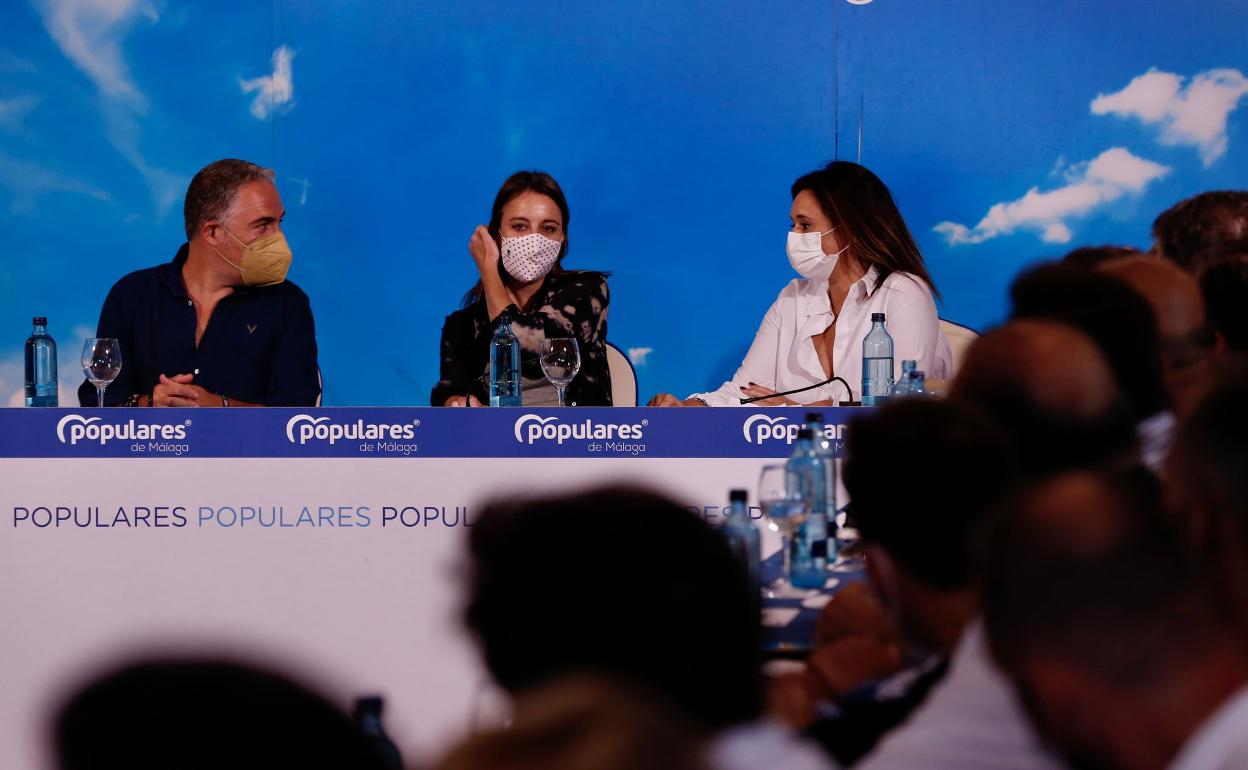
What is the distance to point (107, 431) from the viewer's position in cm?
290

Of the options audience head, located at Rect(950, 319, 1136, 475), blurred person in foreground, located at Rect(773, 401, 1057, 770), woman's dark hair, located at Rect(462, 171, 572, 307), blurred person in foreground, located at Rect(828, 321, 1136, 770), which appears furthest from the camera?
woman's dark hair, located at Rect(462, 171, 572, 307)

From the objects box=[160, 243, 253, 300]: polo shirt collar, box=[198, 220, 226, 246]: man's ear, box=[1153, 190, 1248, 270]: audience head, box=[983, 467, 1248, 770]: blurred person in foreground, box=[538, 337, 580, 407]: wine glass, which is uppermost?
box=[198, 220, 226, 246]: man's ear

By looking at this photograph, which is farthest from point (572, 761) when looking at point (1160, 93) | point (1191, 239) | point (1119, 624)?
point (1160, 93)

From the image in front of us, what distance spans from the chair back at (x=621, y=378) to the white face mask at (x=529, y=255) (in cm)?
36

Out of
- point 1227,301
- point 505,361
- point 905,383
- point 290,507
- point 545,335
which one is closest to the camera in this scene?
point 1227,301

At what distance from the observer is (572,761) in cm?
45

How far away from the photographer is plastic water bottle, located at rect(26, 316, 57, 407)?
3215 mm

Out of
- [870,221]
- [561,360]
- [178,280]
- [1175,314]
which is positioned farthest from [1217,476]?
[178,280]

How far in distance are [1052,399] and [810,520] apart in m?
0.87

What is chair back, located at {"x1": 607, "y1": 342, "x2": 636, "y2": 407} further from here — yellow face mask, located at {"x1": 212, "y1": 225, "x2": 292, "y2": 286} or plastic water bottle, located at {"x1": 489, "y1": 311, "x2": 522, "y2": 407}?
yellow face mask, located at {"x1": 212, "y1": 225, "x2": 292, "y2": 286}

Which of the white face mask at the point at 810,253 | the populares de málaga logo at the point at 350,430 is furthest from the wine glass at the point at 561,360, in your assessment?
the white face mask at the point at 810,253

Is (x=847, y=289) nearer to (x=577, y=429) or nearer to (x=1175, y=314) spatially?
(x=577, y=429)

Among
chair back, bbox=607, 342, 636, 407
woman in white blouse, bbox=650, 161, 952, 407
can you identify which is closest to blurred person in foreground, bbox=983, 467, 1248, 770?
woman in white blouse, bbox=650, 161, 952, 407

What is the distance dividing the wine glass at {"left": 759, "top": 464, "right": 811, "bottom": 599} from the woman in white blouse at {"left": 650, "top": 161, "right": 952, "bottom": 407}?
1.11m
